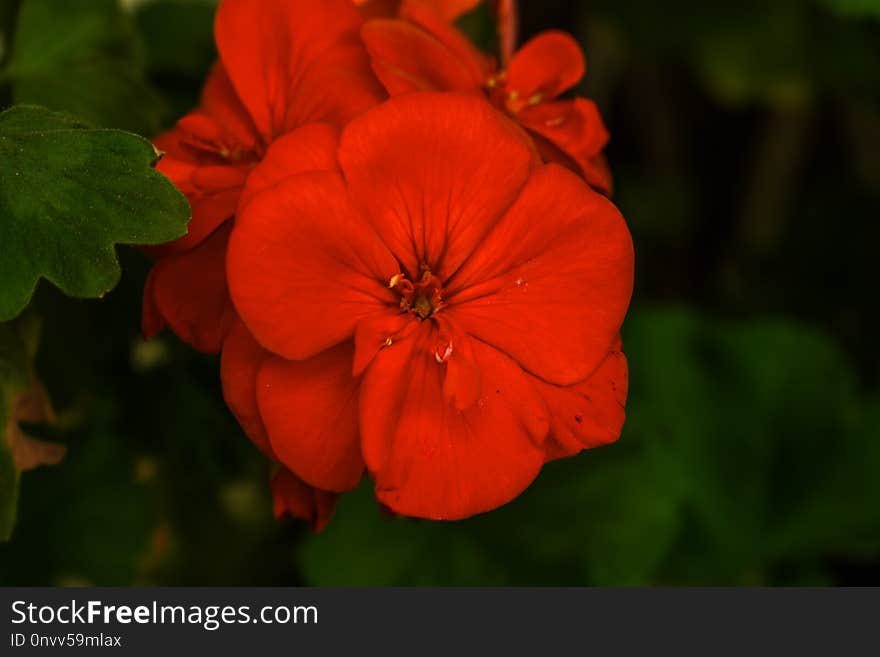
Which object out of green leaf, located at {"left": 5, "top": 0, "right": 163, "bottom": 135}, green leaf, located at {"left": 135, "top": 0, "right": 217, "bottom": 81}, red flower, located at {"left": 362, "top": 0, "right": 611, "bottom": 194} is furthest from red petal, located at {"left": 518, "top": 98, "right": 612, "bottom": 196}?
green leaf, located at {"left": 135, "top": 0, "right": 217, "bottom": 81}

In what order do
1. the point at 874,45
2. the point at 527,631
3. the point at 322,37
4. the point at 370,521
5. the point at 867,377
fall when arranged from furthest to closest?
the point at 867,377 < the point at 874,45 < the point at 370,521 < the point at 527,631 < the point at 322,37

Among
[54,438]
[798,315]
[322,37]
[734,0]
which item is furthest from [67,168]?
[798,315]

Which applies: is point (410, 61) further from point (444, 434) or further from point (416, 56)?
point (444, 434)

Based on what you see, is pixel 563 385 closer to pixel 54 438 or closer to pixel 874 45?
pixel 54 438

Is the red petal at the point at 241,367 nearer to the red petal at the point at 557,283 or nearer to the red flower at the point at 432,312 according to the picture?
the red flower at the point at 432,312

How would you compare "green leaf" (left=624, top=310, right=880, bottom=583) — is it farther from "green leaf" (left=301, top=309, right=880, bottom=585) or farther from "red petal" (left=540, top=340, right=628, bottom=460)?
"red petal" (left=540, top=340, right=628, bottom=460)

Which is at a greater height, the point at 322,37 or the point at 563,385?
the point at 322,37
